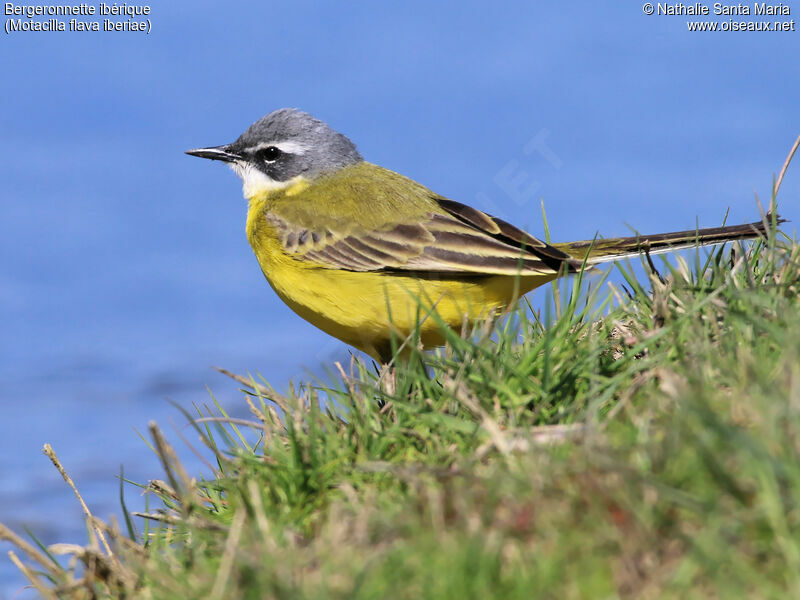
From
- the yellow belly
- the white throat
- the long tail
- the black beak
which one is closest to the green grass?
the long tail

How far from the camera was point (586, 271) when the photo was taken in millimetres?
7703

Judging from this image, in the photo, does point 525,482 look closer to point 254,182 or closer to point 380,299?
point 380,299

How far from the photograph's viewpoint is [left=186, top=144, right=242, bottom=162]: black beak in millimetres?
10602

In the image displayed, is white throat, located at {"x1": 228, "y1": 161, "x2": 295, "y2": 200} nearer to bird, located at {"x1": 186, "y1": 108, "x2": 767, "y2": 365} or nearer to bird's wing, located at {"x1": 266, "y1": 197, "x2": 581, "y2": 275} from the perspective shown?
bird, located at {"x1": 186, "y1": 108, "x2": 767, "y2": 365}

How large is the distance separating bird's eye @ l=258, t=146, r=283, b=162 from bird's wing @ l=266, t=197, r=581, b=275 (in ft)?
5.12

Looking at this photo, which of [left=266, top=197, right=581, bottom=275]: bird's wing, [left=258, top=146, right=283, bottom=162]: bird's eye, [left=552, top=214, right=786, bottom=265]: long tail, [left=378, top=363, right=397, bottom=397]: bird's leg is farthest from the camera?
[left=258, top=146, right=283, bottom=162]: bird's eye

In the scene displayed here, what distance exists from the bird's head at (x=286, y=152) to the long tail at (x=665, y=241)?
10.2 ft

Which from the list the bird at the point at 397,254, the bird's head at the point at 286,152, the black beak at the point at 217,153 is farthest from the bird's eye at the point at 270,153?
the bird at the point at 397,254

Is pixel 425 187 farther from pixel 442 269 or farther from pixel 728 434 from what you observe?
pixel 728 434

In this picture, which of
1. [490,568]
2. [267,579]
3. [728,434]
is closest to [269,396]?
[267,579]

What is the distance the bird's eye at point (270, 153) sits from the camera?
10180mm

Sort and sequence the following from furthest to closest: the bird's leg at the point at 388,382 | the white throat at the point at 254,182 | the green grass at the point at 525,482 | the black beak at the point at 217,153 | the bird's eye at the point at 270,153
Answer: the black beak at the point at 217,153 → the bird's eye at the point at 270,153 → the white throat at the point at 254,182 → the bird's leg at the point at 388,382 → the green grass at the point at 525,482

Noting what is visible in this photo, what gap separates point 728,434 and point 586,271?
14.4 feet

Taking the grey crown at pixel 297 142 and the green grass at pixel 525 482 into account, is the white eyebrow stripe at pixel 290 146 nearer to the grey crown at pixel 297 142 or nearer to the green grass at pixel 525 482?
the grey crown at pixel 297 142
